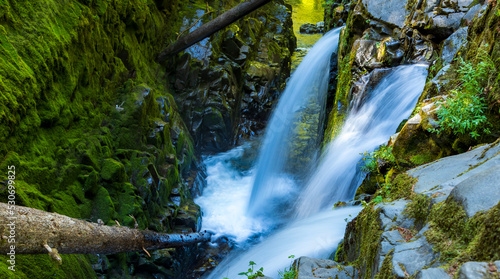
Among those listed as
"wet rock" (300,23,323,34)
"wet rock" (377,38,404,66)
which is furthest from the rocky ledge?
"wet rock" (300,23,323,34)

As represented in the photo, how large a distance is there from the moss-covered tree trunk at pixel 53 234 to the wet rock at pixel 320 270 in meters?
2.22

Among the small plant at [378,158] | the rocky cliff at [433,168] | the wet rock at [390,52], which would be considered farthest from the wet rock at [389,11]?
the small plant at [378,158]

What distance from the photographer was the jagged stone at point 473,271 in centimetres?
164

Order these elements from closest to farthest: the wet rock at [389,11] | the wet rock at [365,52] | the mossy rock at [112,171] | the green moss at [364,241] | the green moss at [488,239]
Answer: the green moss at [488,239] → the green moss at [364,241] → the mossy rock at [112,171] → the wet rock at [365,52] → the wet rock at [389,11]

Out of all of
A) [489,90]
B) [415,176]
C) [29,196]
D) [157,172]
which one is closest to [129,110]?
[157,172]

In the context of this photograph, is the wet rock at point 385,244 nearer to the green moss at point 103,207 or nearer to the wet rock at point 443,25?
the green moss at point 103,207

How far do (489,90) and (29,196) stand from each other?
233 inches

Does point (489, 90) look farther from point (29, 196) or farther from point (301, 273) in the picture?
point (29, 196)

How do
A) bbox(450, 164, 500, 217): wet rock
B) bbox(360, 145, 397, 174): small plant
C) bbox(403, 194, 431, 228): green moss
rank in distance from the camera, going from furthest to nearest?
bbox(360, 145, 397, 174): small plant, bbox(403, 194, 431, 228): green moss, bbox(450, 164, 500, 217): wet rock

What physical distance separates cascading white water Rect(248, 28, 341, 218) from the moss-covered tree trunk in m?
5.65

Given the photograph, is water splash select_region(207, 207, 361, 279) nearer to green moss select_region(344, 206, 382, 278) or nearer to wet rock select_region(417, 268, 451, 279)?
green moss select_region(344, 206, 382, 278)

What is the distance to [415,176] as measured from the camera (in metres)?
3.79

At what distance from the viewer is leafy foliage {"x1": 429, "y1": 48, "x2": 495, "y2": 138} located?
412 centimetres

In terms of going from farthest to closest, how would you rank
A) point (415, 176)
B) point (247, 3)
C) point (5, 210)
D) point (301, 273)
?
point (247, 3)
point (415, 176)
point (301, 273)
point (5, 210)
